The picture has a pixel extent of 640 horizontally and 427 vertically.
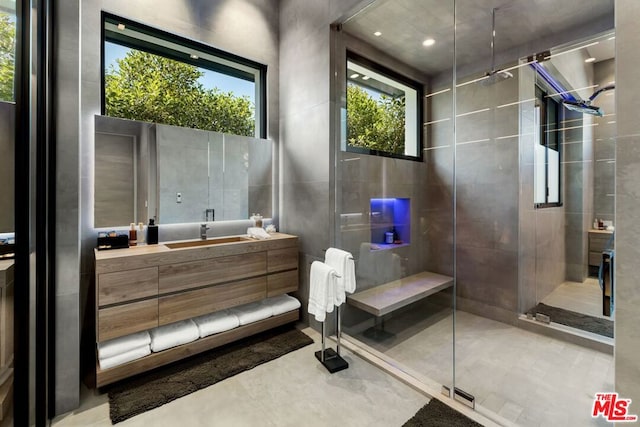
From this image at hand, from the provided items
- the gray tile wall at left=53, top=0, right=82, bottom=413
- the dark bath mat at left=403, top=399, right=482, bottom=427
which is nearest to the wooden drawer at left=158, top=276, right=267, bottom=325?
the gray tile wall at left=53, top=0, right=82, bottom=413

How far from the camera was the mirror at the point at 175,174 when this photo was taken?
2.40m

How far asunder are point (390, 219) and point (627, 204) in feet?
6.38

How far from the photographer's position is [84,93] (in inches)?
90.4

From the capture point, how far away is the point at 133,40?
Result: 2.61 metres

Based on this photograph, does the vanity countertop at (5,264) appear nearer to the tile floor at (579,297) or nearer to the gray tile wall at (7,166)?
the gray tile wall at (7,166)

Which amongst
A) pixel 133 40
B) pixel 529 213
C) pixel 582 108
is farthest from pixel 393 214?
pixel 133 40

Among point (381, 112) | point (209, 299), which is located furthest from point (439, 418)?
point (381, 112)

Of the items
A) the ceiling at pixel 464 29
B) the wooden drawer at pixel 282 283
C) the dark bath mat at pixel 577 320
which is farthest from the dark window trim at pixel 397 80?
the dark bath mat at pixel 577 320

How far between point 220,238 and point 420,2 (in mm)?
3037

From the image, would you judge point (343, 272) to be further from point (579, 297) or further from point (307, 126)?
point (579, 297)

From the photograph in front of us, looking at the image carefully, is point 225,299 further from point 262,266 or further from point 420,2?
point 420,2

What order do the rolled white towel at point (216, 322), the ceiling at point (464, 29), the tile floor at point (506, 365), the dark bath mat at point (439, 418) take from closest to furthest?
the dark bath mat at point (439, 418) → the tile floor at point (506, 365) → the rolled white towel at point (216, 322) → the ceiling at point (464, 29)

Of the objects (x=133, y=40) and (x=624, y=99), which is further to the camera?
(x=133, y=40)

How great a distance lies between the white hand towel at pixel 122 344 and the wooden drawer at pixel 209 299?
0.17 meters
